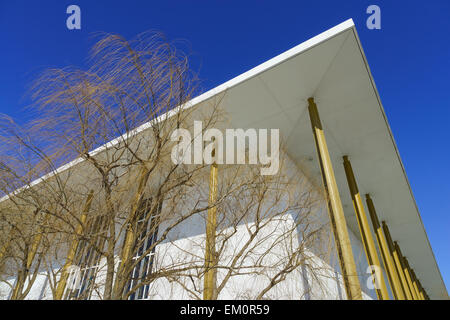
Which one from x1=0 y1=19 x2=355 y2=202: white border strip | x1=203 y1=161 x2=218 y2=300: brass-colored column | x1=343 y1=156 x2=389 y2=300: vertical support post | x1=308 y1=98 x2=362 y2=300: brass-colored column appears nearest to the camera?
x1=0 y1=19 x2=355 y2=202: white border strip

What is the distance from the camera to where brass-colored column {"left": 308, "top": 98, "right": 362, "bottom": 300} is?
289 cm

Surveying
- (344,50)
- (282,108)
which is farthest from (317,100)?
(344,50)

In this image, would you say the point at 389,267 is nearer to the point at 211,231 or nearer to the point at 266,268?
the point at 266,268

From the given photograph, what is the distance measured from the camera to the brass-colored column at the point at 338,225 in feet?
9.50

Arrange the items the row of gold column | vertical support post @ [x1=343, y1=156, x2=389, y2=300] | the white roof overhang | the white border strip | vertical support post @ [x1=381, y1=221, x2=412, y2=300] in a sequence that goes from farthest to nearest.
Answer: vertical support post @ [x1=381, y1=221, x2=412, y2=300]
vertical support post @ [x1=343, y1=156, x2=389, y2=300]
the white roof overhang
the row of gold column
the white border strip

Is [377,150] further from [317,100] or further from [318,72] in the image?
[318,72]

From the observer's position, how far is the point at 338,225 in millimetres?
3350

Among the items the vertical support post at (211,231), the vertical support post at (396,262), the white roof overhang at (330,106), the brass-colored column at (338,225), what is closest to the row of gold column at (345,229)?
the brass-colored column at (338,225)

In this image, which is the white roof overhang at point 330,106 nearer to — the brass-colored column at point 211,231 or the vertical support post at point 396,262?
the brass-colored column at point 211,231

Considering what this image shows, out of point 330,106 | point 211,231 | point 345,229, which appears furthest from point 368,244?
point 211,231

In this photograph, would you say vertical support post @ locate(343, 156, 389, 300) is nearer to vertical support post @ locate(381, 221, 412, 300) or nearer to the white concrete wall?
the white concrete wall

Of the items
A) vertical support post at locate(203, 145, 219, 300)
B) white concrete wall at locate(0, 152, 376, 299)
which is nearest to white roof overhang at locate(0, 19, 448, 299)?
vertical support post at locate(203, 145, 219, 300)

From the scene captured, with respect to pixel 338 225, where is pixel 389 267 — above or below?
above
